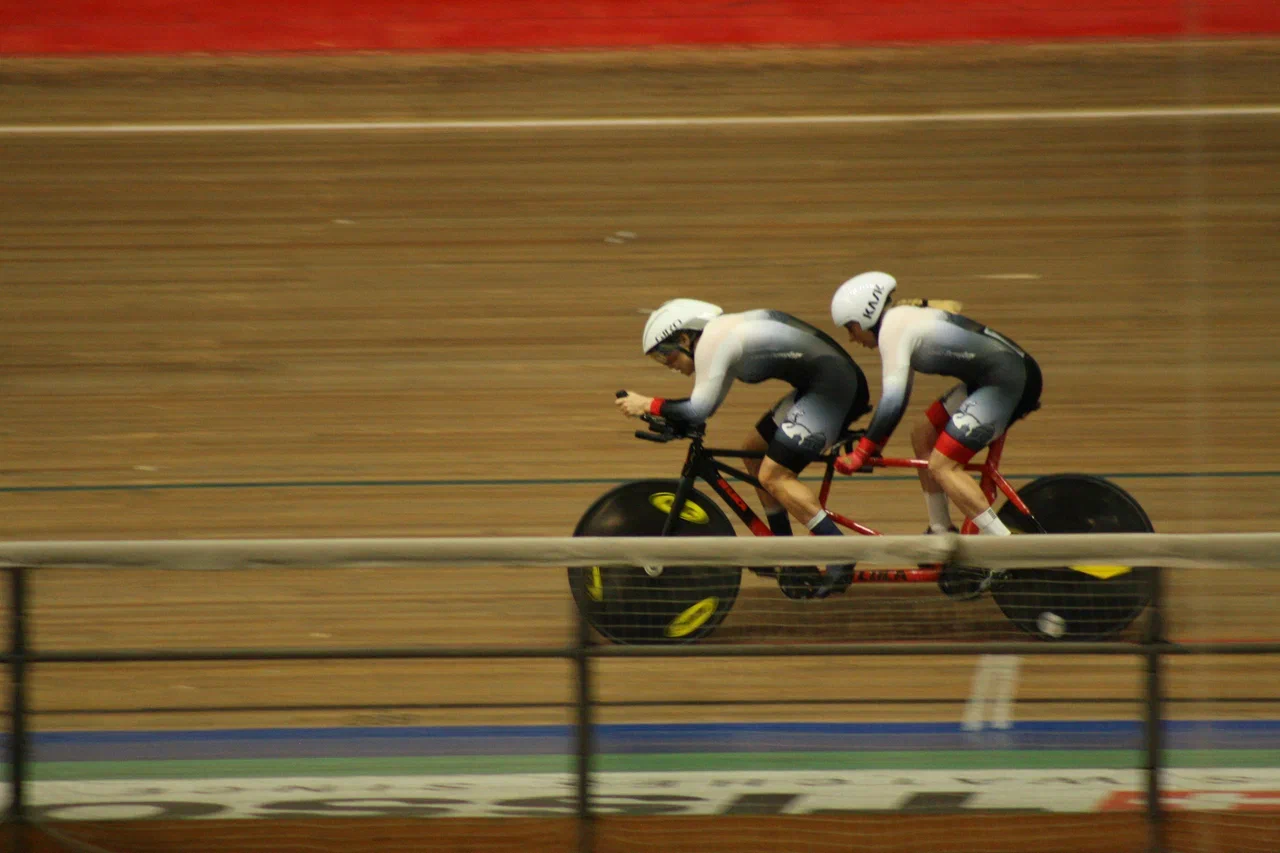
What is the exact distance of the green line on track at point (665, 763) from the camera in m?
3.07

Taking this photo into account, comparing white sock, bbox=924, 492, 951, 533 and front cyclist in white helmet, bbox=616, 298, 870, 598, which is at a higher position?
front cyclist in white helmet, bbox=616, 298, 870, 598

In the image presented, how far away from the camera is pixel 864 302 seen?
470 centimetres

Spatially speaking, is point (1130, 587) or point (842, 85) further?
point (842, 85)

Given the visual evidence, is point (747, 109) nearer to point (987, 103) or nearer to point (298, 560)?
point (987, 103)

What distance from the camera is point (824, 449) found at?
15.3 feet

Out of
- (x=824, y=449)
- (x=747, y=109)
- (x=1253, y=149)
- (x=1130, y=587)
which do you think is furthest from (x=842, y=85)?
(x=1130, y=587)

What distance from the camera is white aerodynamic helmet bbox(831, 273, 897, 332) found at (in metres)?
4.70

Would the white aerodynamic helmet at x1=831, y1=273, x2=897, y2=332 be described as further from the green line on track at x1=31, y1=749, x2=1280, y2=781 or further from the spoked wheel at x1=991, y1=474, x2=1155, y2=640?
the green line on track at x1=31, y1=749, x2=1280, y2=781

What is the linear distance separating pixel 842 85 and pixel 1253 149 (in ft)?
7.87

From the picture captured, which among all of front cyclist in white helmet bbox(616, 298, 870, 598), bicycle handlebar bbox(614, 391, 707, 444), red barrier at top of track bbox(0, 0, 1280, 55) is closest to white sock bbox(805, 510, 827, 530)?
front cyclist in white helmet bbox(616, 298, 870, 598)

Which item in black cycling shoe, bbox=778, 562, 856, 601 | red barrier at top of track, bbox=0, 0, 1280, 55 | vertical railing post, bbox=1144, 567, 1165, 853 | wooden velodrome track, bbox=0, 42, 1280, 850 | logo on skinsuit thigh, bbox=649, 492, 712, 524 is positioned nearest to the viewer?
vertical railing post, bbox=1144, 567, 1165, 853

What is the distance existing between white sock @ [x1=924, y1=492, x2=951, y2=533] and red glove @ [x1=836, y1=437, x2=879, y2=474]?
348mm

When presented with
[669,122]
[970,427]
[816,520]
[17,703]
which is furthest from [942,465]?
[669,122]

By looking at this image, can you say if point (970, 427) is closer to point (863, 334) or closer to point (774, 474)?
point (863, 334)
